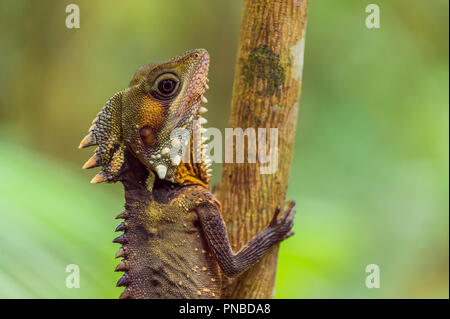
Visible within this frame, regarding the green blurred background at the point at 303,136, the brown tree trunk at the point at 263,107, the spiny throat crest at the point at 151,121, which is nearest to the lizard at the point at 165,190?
the spiny throat crest at the point at 151,121

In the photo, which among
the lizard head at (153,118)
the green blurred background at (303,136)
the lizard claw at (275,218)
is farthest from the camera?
the green blurred background at (303,136)

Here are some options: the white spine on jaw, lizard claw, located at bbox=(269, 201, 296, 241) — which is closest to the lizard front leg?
lizard claw, located at bbox=(269, 201, 296, 241)

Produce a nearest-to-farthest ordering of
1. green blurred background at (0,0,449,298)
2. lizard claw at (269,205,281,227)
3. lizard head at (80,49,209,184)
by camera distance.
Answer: lizard head at (80,49,209,184)
lizard claw at (269,205,281,227)
green blurred background at (0,0,449,298)

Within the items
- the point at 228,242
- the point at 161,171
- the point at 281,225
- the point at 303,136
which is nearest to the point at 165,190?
the point at 161,171

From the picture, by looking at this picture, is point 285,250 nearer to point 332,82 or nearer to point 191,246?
point 191,246

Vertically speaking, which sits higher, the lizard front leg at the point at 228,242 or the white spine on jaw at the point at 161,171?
the white spine on jaw at the point at 161,171

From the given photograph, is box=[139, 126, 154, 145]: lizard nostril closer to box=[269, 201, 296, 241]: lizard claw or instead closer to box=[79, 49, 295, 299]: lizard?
box=[79, 49, 295, 299]: lizard

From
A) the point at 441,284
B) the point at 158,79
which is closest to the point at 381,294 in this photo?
the point at 441,284

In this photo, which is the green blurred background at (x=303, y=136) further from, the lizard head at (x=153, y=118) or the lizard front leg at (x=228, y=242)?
the lizard front leg at (x=228, y=242)
